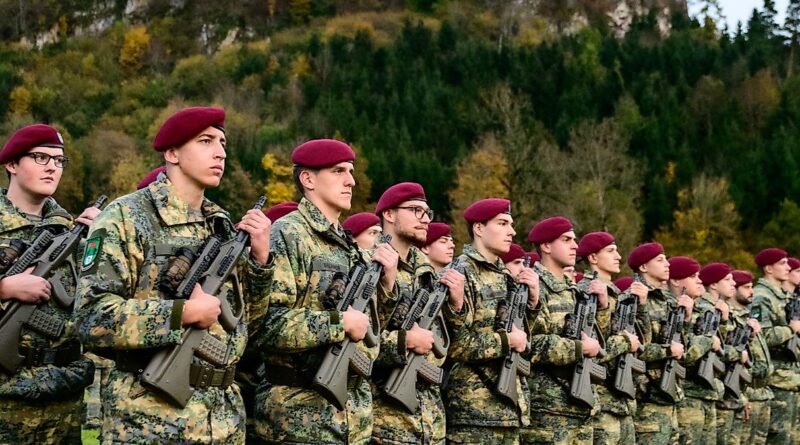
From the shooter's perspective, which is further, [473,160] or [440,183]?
[440,183]

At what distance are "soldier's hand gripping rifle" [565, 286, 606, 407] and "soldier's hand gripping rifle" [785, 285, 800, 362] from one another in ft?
17.4

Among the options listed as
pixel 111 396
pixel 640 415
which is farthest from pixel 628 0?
pixel 111 396

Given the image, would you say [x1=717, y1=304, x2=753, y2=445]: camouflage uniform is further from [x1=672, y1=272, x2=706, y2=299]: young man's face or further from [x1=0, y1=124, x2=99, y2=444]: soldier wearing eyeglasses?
[x1=0, y1=124, x2=99, y2=444]: soldier wearing eyeglasses

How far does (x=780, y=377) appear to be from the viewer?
13.2 metres

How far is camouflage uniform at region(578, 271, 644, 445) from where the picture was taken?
8.99 metres

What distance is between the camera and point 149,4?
114188mm

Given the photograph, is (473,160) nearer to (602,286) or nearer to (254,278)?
(602,286)

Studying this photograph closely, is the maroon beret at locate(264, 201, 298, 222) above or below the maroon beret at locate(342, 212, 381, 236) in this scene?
above

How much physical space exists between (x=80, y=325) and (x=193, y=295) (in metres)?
0.50

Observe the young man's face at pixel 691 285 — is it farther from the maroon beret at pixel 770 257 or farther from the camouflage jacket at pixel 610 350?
the maroon beret at pixel 770 257

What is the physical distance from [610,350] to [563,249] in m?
1.06

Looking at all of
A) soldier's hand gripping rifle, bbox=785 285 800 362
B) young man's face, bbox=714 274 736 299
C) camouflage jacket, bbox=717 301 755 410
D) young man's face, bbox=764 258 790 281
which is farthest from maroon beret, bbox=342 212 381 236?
young man's face, bbox=764 258 790 281

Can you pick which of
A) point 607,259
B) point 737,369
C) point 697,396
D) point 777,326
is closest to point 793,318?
point 777,326

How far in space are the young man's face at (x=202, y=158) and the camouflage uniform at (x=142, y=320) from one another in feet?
0.50
